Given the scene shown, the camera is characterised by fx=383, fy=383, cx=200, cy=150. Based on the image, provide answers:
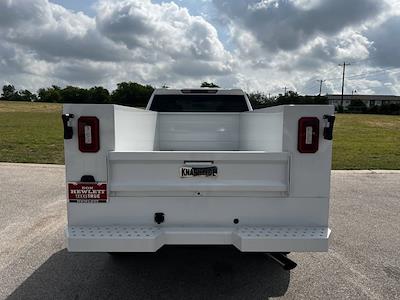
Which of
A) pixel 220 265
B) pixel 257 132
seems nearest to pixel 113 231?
pixel 220 265

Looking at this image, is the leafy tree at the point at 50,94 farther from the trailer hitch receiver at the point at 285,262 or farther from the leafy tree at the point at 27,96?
the trailer hitch receiver at the point at 285,262

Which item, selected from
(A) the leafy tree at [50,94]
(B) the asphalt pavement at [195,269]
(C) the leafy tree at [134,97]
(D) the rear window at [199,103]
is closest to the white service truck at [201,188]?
(B) the asphalt pavement at [195,269]

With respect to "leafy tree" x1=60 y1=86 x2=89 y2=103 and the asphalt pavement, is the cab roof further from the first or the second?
"leafy tree" x1=60 y1=86 x2=89 y2=103

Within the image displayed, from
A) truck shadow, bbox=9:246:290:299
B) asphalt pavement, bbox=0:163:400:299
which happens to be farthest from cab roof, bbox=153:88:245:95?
truck shadow, bbox=9:246:290:299

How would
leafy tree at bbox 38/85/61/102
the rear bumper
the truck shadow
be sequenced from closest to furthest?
the rear bumper < the truck shadow < leafy tree at bbox 38/85/61/102

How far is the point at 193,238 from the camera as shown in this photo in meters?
3.19

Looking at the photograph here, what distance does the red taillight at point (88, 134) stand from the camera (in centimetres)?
314

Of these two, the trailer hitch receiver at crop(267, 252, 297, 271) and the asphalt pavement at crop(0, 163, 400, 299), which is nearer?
the asphalt pavement at crop(0, 163, 400, 299)

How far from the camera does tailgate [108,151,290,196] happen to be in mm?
3195

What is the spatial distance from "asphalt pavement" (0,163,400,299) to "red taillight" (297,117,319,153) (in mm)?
1415

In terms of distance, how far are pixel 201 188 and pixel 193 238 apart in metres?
0.42

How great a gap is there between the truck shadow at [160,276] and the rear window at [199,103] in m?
2.77

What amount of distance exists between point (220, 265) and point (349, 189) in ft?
16.7

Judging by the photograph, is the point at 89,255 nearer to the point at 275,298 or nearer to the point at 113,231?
Result: the point at 113,231
